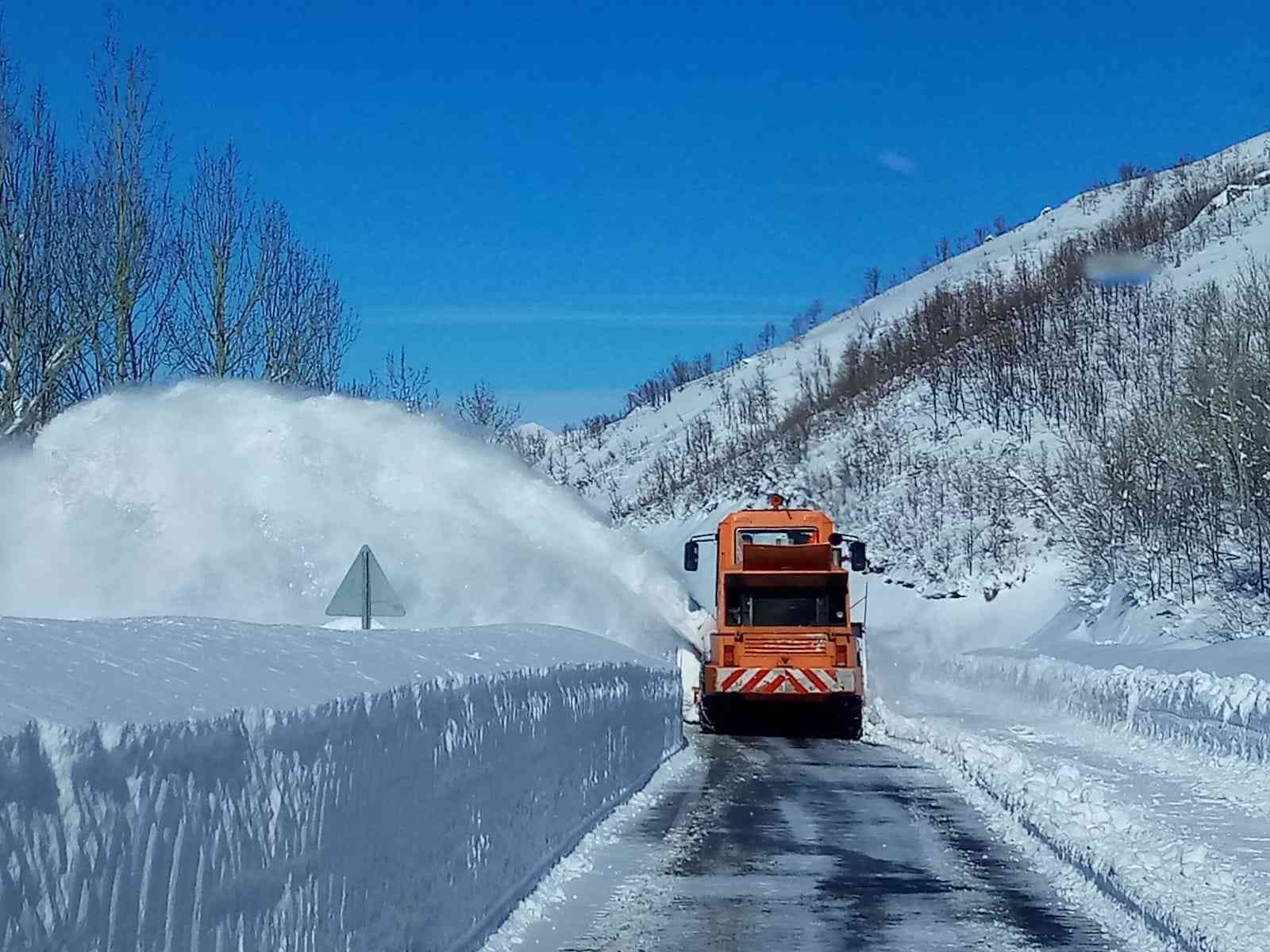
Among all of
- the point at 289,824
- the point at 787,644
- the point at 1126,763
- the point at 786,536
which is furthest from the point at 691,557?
the point at 289,824

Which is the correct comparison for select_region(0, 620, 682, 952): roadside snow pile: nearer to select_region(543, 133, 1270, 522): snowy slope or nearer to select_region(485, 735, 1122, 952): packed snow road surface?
select_region(485, 735, 1122, 952): packed snow road surface

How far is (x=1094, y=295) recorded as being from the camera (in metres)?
73.1

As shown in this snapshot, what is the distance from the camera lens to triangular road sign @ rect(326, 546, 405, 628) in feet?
39.9

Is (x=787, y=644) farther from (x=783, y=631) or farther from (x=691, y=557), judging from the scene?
(x=691, y=557)

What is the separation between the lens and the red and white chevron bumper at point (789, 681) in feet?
69.9

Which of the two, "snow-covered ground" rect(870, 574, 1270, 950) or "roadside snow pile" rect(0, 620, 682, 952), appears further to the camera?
"snow-covered ground" rect(870, 574, 1270, 950)

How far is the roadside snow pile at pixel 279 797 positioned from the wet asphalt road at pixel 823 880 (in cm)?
89

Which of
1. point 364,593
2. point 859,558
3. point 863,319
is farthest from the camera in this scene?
point 863,319

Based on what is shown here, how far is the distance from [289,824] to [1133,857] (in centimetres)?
649

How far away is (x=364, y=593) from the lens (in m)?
12.2

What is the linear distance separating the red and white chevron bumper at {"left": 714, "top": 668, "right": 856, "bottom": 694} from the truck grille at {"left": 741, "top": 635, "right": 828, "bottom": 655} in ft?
1.23

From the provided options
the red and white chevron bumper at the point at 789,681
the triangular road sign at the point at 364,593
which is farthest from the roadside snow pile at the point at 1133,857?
the triangular road sign at the point at 364,593

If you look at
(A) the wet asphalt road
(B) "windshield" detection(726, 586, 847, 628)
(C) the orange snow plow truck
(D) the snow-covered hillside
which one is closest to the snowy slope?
(D) the snow-covered hillside

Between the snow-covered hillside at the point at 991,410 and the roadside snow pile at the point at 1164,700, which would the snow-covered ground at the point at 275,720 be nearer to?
the roadside snow pile at the point at 1164,700
